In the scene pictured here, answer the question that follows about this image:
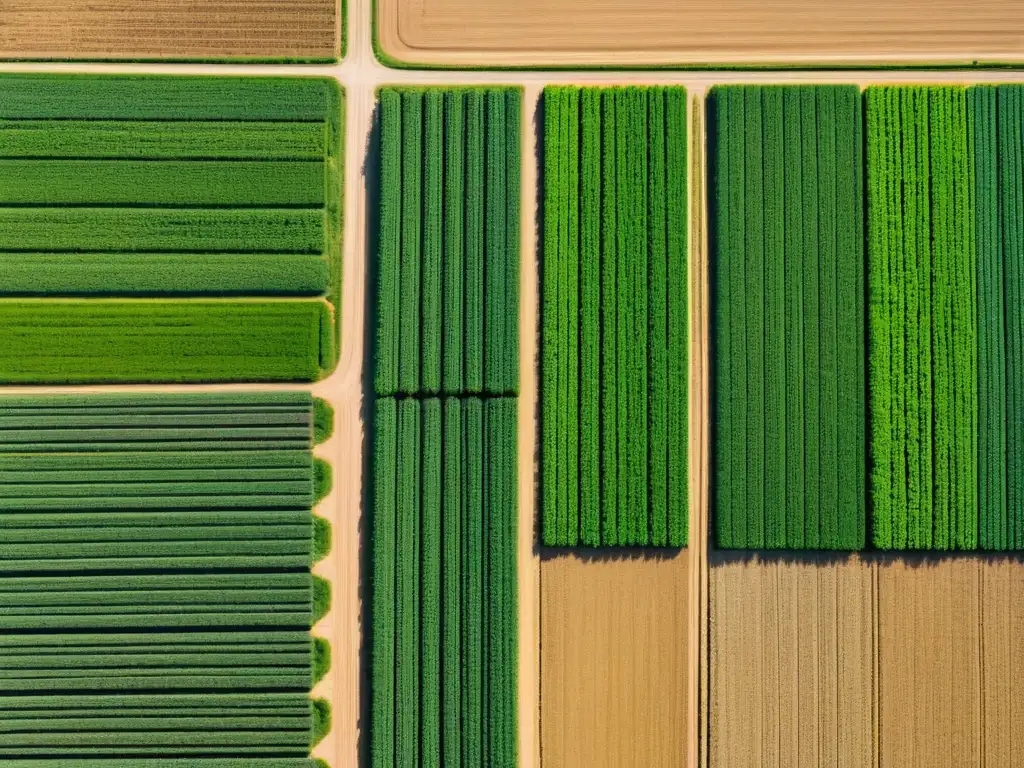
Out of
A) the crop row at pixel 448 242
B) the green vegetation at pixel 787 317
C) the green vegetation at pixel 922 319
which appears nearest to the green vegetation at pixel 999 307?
the green vegetation at pixel 922 319

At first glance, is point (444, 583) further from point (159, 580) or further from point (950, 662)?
point (950, 662)

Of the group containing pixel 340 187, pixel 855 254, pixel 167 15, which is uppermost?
pixel 167 15

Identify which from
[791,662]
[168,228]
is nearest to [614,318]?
[791,662]

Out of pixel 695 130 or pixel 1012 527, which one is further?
pixel 695 130

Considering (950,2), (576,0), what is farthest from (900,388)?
(576,0)

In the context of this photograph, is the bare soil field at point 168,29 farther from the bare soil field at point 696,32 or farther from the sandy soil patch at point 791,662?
the sandy soil patch at point 791,662

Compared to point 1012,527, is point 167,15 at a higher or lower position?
higher

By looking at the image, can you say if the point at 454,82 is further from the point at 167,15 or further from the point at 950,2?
the point at 950,2
